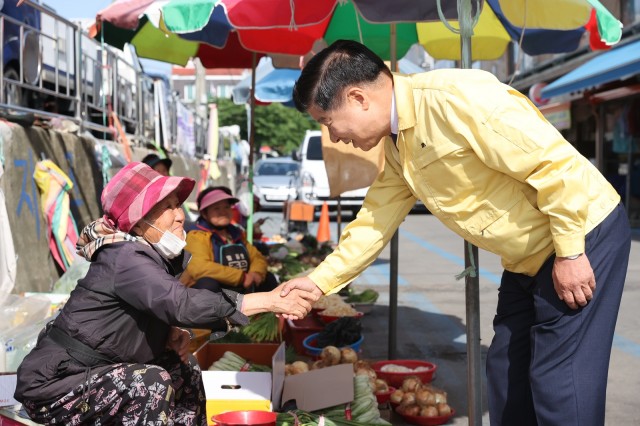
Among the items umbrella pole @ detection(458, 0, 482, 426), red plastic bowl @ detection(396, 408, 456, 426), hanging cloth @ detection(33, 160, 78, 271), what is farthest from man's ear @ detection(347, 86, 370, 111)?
hanging cloth @ detection(33, 160, 78, 271)

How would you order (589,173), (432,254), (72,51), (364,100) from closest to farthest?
(589,173) < (364,100) < (72,51) < (432,254)

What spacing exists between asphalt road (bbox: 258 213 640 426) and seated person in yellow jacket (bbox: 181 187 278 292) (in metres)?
1.15

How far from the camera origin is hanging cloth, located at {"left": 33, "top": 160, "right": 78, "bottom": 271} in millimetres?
6543

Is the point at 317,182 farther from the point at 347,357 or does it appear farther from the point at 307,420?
the point at 307,420

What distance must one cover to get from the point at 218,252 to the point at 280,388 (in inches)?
88.0

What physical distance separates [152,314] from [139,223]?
42cm

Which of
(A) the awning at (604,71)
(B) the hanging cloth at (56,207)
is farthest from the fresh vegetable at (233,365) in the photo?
(A) the awning at (604,71)

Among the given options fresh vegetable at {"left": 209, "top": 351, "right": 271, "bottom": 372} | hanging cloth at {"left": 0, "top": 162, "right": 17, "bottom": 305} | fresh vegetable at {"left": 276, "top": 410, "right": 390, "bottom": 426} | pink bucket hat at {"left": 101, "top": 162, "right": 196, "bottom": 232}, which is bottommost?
fresh vegetable at {"left": 276, "top": 410, "right": 390, "bottom": 426}

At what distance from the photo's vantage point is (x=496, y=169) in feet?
8.50

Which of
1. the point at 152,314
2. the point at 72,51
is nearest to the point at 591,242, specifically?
the point at 152,314

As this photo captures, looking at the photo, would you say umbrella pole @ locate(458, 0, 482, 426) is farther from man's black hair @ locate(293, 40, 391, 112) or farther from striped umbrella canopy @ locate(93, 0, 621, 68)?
striped umbrella canopy @ locate(93, 0, 621, 68)

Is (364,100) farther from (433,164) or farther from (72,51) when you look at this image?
(72,51)

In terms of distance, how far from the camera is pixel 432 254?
12680mm

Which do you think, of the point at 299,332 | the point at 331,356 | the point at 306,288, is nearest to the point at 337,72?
the point at 306,288
